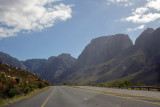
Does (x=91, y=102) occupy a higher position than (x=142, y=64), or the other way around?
(x=142, y=64)

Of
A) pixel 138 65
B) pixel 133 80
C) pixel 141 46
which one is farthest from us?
pixel 141 46

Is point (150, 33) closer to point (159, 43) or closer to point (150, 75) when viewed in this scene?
point (159, 43)

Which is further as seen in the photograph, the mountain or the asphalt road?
the mountain

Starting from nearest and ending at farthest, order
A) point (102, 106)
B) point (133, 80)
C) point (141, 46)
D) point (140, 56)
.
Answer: point (102, 106) < point (133, 80) < point (140, 56) < point (141, 46)

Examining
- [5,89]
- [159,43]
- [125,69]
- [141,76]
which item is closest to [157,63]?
[141,76]

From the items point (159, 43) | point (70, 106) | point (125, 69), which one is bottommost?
point (70, 106)

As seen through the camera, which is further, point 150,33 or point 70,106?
point 150,33

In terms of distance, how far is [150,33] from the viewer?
187 m

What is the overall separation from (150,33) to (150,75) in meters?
83.8

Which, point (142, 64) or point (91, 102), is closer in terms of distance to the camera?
point (91, 102)

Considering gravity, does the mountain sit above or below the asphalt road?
above

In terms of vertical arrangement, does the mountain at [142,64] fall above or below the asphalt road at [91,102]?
above

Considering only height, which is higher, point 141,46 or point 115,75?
point 141,46

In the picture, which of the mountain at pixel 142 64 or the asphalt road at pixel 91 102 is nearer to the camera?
the asphalt road at pixel 91 102
